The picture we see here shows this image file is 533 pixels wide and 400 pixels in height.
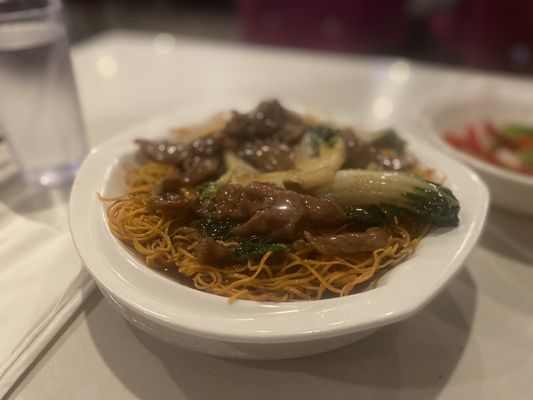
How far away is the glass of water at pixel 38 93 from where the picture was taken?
1520 mm

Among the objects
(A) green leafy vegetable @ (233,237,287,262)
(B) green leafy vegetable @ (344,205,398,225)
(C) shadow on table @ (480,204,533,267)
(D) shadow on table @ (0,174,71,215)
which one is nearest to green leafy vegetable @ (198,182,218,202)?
(A) green leafy vegetable @ (233,237,287,262)

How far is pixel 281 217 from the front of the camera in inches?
41.4

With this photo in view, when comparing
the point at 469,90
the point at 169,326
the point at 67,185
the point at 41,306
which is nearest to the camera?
the point at 169,326

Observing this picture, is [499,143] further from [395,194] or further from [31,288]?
[31,288]

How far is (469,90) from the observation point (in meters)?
2.12

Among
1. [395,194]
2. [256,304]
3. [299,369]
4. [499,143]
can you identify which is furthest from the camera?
[499,143]

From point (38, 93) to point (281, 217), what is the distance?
105 centimetres

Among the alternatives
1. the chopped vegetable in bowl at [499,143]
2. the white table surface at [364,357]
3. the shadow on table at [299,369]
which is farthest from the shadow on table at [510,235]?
the shadow on table at [299,369]

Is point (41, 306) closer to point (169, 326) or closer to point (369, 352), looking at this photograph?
point (169, 326)

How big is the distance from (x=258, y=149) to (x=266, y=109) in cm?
16

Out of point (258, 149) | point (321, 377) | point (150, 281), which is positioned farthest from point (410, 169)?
point (150, 281)

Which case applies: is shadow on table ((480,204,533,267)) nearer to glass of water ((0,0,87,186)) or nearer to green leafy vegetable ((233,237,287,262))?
green leafy vegetable ((233,237,287,262))

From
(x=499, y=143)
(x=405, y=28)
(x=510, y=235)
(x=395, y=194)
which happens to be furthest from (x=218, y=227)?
(x=405, y=28)

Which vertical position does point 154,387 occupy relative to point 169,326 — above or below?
below
